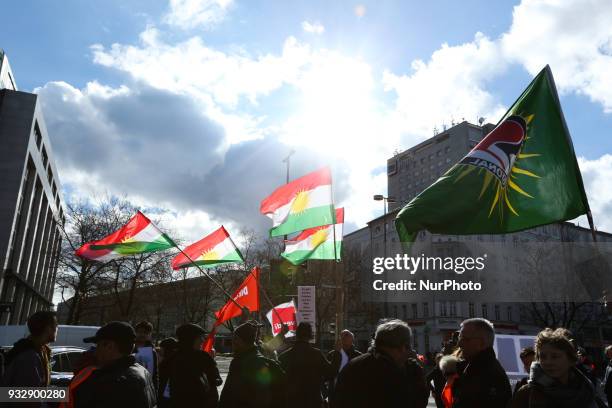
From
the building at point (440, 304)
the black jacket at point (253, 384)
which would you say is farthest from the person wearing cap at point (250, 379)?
the building at point (440, 304)

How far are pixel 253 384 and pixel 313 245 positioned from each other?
9791mm

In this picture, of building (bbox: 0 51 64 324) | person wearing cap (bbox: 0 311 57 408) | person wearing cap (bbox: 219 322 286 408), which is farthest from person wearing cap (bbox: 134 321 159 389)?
building (bbox: 0 51 64 324)

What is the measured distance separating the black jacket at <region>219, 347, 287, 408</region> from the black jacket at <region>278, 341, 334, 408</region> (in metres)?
1.14

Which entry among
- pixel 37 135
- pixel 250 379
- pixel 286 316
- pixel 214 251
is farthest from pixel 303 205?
pixel 37 135

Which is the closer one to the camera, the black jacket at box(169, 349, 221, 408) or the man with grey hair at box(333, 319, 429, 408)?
the man with grey hair at box(333, 319, 429, 408)

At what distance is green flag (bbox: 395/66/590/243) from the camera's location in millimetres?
5520

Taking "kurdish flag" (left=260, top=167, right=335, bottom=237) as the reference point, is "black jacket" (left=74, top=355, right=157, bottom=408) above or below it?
below

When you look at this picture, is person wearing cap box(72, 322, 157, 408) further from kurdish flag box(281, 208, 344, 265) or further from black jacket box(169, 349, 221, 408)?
kurdish flag box(281, 208, 344, 265)

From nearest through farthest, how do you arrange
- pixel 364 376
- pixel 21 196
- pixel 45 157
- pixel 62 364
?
pixel 364 376 → pixel 62 364 → pixel 21 196 → pixel 45 157

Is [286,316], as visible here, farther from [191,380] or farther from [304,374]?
[191,380]

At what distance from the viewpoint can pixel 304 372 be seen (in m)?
5.68

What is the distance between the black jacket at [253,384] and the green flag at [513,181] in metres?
2.33

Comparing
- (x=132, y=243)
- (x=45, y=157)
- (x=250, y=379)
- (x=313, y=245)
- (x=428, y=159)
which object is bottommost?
(x=250, y=379)

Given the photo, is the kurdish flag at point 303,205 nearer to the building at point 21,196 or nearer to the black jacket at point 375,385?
the black jacket at point 375,385
